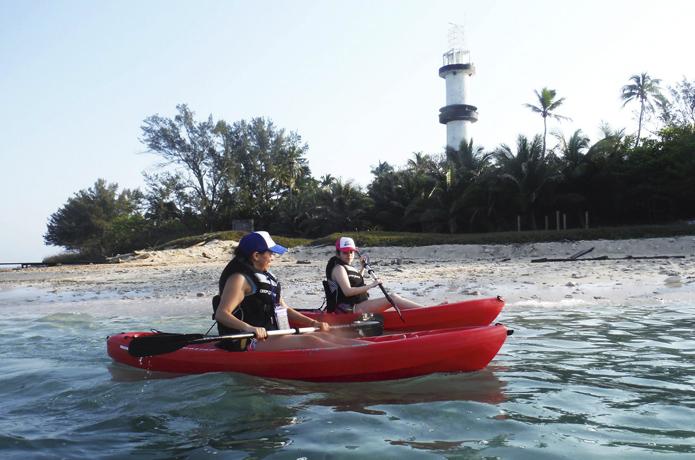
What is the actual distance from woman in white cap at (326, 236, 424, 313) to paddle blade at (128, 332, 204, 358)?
2720mm

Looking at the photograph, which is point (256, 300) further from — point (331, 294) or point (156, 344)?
point (331, 294)

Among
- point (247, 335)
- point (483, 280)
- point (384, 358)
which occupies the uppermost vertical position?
point (247, 335)

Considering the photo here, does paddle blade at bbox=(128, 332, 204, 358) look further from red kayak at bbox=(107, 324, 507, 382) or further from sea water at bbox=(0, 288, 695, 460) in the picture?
red kayak at bbox=(107, 324, 507, 382)

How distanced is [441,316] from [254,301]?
3.25 m

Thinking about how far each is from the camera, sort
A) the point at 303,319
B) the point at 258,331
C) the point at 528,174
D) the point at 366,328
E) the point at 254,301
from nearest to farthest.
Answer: the point at 258,331
the point at 254,301
the point at 303,319
the point at 366,328
the point at 528,174

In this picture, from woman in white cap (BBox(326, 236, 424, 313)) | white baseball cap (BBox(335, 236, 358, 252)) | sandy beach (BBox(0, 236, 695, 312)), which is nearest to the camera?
white baseball cap (BBox(335, 236, 358, 252))

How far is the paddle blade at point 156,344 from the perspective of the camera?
5777mm

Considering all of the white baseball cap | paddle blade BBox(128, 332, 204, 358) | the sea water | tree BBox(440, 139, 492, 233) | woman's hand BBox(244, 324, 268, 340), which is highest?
tree BBox(440, 139, 492, 233)

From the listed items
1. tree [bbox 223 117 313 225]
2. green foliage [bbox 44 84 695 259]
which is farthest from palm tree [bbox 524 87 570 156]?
tree [bbox 223 117 313 225]

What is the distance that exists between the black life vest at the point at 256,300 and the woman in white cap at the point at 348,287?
7.51 feet

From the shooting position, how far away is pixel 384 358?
18.1 ft

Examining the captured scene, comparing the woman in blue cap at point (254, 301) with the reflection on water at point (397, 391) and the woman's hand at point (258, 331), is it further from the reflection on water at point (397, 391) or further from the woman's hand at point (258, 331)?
the reflection on water at point (397, 391)

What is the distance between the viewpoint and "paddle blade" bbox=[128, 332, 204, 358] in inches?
227

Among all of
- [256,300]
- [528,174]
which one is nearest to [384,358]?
[256,300]
